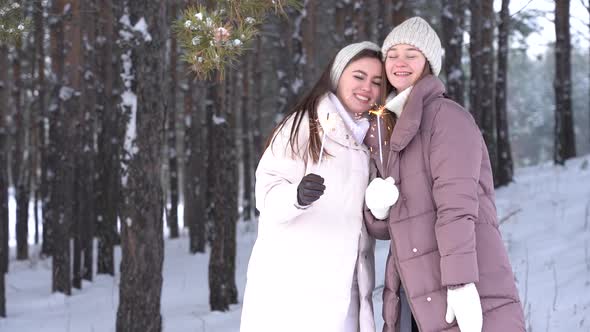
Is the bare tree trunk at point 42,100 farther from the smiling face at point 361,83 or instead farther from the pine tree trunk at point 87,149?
the smiling face at point 361,83

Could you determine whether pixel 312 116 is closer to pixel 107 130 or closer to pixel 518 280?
pixel 518 280

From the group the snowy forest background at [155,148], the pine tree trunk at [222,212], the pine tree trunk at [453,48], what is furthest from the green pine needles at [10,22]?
the pine tree trunk at [453,48]

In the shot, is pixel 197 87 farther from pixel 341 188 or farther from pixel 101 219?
pixel 341 188

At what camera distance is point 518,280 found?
24.3 feet

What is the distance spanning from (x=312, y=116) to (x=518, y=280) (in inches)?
180

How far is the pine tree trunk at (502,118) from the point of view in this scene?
14484mm

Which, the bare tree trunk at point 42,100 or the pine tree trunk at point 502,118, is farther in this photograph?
the bare tree trunk at point 42,100

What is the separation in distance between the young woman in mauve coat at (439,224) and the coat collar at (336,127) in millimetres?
168

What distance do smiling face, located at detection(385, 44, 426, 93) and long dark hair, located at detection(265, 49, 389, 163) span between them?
0.12m

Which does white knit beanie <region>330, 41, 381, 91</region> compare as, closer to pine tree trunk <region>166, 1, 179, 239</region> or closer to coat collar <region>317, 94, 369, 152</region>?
coat collar <region>317, 94, 369, 152</region>

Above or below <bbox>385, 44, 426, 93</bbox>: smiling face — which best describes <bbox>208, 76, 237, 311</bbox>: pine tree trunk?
below

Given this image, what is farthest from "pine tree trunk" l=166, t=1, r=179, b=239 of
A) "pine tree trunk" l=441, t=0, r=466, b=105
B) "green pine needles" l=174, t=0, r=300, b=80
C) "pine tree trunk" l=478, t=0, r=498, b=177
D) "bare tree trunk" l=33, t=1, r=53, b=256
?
"green pine needles" l=174, t=0, r=300, b=80

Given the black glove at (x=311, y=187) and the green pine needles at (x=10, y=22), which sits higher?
the green pine needles at (x=10, y=22)

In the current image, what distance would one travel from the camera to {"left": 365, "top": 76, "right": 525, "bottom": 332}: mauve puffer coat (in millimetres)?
3100
